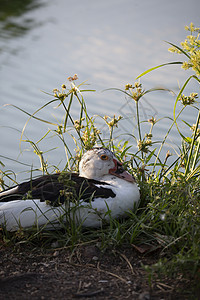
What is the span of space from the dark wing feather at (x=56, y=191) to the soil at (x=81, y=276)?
1.20ft

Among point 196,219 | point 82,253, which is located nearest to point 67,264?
point 82,253

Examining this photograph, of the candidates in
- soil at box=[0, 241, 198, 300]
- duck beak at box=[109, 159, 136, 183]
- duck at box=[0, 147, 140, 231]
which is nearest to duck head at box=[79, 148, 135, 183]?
duck beak at box=[109, 159, 136, 183]

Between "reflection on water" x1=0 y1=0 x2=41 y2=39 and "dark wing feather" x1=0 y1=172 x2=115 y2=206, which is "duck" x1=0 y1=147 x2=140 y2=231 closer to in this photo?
"dark wing feather" x1=0 y1=172 x2=115 y2=206

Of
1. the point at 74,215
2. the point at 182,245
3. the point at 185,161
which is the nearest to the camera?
the point at 182,245

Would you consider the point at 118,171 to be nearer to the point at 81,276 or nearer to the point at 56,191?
the point at 56,191

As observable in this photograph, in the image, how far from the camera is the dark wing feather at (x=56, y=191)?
3664 millimetres

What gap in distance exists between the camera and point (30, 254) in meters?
3.58

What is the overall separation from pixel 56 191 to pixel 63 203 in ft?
0.35

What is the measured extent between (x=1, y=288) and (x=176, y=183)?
178 centimetres

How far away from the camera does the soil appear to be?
2.94m

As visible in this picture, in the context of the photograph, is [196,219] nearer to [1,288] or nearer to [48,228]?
[48,228]

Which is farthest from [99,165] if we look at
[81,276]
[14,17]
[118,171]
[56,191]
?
[14,17]

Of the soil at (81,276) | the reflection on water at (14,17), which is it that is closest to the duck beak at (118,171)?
the soil at (81,276)

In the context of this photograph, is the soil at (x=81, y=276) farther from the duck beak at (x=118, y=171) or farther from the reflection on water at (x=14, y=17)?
the reflection on water at (x=14, y=17)
